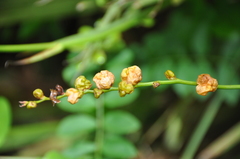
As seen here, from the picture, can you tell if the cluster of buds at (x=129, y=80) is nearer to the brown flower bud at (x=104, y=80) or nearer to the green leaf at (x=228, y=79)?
the brown flower bud at (x=104, y=80)

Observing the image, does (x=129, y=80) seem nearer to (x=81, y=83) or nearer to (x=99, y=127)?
(x=81, y=83)

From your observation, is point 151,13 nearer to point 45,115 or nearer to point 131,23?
point 131,23

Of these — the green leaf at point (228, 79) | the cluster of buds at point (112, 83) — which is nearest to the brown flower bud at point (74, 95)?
the cluster of buds at point (112, 83)

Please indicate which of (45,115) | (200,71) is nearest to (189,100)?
(200,71)

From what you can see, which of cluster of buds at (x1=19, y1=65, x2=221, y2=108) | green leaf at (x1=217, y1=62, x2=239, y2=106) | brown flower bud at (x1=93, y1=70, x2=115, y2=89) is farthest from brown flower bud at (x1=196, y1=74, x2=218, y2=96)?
green leaf at (x1=217, y1=62, x2=239, y2=106)

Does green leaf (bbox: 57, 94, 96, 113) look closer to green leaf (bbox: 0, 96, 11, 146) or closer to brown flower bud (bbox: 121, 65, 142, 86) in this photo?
green leaf (bbox: 0, 96, 11, 146)

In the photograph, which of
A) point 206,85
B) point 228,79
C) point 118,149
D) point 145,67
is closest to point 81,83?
point 206,85
